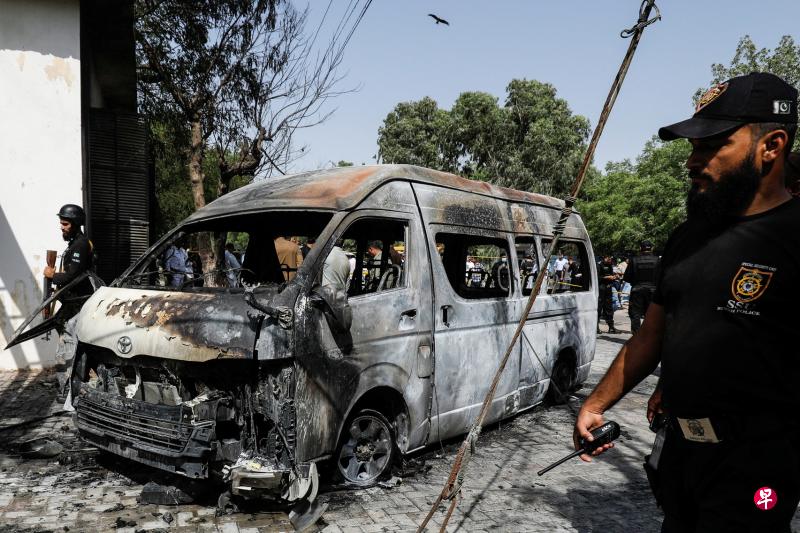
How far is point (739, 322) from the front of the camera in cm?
187

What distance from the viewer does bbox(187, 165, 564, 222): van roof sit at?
14.0ft

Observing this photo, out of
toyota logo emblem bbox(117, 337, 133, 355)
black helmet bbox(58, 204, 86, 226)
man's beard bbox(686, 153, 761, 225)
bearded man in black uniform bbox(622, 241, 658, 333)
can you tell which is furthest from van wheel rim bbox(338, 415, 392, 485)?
bearded man in black uniform bbox(622, 241, 658, 333)

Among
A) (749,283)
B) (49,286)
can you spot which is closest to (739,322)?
(749,283)

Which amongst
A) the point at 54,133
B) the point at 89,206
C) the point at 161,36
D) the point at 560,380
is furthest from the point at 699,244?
the point at 161,36

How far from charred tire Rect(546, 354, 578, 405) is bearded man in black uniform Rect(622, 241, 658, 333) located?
4.61 metres

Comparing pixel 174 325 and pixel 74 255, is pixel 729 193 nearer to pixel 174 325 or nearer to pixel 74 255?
pixel 174 325

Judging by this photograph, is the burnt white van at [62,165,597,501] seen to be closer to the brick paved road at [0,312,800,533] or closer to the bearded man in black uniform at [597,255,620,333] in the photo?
the brick paved road at [0,312,800,533]

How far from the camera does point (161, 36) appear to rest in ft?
45.7

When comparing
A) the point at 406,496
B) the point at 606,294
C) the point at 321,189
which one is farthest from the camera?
the point at 606,294

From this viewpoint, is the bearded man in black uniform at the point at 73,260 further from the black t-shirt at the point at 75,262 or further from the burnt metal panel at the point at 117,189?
the burnt metal panel at the point at 117,189

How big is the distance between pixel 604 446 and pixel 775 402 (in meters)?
0.67

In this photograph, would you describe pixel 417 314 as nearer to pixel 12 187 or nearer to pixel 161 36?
pixel 12 187

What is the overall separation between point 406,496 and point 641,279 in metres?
8.33

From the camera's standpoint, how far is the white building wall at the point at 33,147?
8.11 metres
